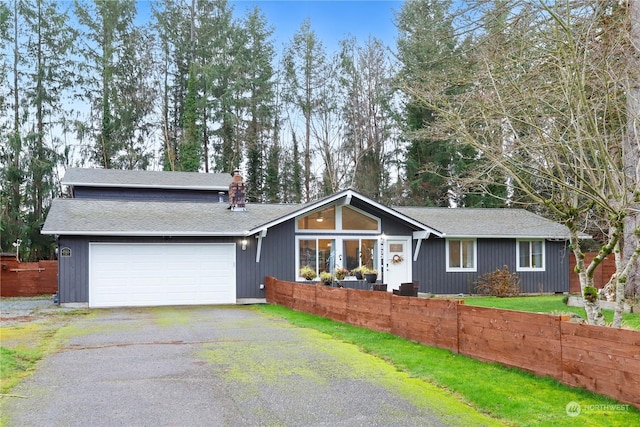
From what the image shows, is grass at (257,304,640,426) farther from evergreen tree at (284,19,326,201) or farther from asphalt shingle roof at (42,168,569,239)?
evergreen tree at (284,19,326,201)

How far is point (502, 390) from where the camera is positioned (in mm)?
5879

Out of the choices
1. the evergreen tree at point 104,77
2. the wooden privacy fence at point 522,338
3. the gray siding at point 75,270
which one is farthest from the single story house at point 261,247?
the evergreen tree at point 104,77

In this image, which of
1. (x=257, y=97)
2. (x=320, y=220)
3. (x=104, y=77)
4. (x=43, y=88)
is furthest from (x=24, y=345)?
(x=257, y=97)

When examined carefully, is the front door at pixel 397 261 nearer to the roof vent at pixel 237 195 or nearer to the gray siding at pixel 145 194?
the roof vent at pixel 237 195

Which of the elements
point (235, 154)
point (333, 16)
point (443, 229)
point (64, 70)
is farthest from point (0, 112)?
point (443, 229)

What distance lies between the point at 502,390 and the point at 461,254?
Answer: 544 inches

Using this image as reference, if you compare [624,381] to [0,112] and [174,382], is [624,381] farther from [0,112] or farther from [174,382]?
[0,112]

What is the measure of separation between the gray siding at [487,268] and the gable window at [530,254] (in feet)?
0.63

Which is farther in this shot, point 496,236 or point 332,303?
point 496,236

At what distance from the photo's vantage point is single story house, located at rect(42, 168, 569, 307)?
Answer: 15.8 m

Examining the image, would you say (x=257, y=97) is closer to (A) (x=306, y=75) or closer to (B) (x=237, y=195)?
(A) (x=306, y=75)

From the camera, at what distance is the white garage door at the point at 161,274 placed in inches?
623

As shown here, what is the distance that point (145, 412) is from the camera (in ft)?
17.5

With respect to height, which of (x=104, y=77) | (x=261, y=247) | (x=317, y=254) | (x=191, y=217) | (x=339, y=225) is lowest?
(x=317, y=254)
